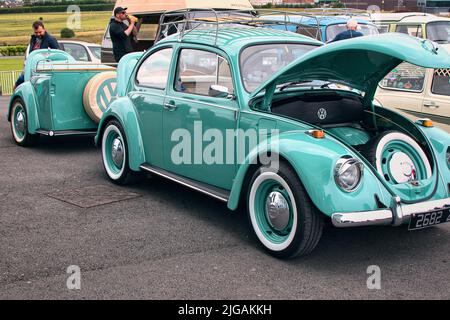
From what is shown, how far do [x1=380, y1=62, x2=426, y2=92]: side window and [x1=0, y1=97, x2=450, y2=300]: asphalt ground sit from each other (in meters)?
2.92

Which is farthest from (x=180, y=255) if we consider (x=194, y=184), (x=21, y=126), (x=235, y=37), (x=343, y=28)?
(x=343, y=28)

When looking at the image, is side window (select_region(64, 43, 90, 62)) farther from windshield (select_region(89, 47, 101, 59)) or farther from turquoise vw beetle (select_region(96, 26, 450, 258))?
turquoise vw beetle (select_region(96, 26, 450, 258))

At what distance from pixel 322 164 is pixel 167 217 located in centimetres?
202

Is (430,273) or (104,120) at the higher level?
(104,120)

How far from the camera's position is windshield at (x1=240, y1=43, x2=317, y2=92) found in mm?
5824

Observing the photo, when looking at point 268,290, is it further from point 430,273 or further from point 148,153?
point 148,153

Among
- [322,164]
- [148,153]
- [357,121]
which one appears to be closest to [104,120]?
[148,153]

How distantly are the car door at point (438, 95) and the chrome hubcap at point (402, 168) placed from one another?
273 centimetres

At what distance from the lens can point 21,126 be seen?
31.6 ft

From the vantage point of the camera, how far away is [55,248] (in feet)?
17.1

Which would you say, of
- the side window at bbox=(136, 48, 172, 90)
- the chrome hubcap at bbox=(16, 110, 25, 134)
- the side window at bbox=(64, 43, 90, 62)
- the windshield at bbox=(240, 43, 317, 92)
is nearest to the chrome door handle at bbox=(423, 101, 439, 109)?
the windshield at bbox=(240, 43, 317, 92)

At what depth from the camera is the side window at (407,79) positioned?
26.7 ft

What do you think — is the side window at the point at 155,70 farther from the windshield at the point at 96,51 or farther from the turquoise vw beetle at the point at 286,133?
the windshield at the point at 96,51

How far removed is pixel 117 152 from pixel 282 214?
3023mm
